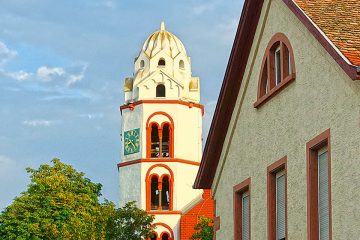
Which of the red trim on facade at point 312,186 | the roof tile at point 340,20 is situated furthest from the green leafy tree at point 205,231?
the red trim on facade at point 312,186

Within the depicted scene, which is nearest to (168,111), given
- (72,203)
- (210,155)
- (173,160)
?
(173,160)

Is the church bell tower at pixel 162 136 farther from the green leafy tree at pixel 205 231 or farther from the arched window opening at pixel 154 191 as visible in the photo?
the green leafy tree at pixel 205 231

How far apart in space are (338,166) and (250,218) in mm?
5534

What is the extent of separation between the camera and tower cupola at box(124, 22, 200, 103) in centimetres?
10056

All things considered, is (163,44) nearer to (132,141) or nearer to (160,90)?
(160,90)

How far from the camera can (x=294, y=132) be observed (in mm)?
24078

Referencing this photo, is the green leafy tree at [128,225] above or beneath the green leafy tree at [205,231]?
beneath

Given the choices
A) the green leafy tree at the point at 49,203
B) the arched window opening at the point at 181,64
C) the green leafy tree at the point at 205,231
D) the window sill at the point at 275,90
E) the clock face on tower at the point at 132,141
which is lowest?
the window sill at the point at 275,90

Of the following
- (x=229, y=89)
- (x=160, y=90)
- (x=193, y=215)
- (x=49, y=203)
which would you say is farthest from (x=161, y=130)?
(x=229, y=89)

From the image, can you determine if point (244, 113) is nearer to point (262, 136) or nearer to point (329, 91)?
point (262, 136)

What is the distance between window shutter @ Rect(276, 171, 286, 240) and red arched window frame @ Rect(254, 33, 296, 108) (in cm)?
160

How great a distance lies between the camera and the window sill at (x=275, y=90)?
24234mm

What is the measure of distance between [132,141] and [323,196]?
3010 inches

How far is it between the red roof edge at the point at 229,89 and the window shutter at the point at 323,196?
5.08 metres
